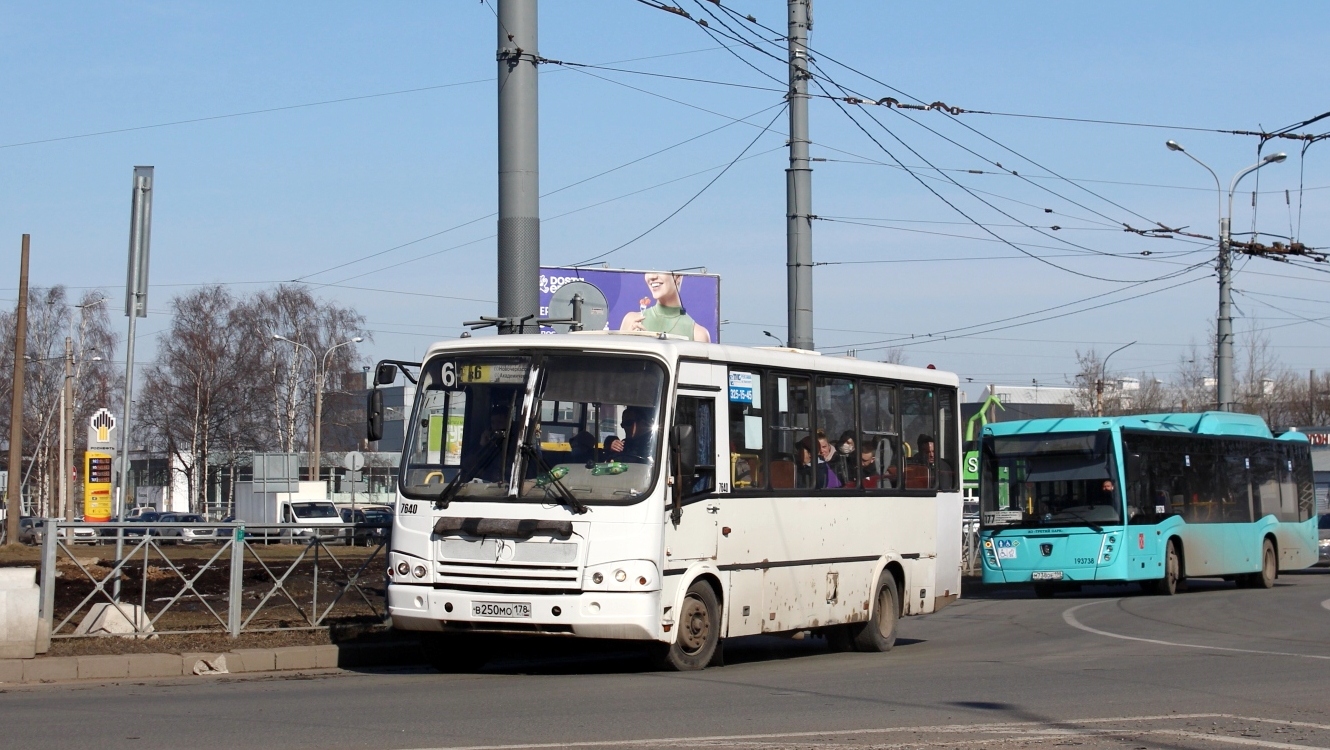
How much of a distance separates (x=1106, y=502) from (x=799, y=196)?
28.2 ft

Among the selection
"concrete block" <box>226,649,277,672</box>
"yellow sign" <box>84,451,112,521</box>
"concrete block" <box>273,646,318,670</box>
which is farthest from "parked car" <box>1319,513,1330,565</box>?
"yellow sign" <box>84,451,112,521</box>

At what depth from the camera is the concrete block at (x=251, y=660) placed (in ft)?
41.7

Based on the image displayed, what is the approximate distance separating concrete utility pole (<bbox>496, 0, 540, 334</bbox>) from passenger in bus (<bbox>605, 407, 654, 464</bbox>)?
4015 millimetres

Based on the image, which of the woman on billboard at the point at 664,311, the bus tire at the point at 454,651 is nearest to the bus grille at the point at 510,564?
the bus tire at the point at 454,651

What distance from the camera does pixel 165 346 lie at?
69.2 metres

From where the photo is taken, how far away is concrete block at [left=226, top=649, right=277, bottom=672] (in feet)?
41.7

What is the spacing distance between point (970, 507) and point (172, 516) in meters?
31.4

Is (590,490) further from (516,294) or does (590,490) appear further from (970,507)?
(970,507)

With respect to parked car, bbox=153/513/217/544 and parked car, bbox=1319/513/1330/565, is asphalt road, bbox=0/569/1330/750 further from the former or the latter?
parked car, bbox=1319/513/1330/565

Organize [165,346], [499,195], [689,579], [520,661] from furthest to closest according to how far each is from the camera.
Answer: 1. [165,346]
2. [499,195]
3. [520,661]
4. [689,579]

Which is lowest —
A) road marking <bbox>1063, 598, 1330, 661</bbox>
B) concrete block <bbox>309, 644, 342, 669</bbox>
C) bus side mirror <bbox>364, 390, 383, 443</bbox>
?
road marking <bbox>1063, 598, 1330, 661</bbox>

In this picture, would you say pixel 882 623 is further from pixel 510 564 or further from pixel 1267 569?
pixel 1267 569

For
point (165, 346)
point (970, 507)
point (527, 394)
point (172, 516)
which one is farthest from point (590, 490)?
point (165, 346)

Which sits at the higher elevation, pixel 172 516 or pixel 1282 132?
pixel 1282 132
